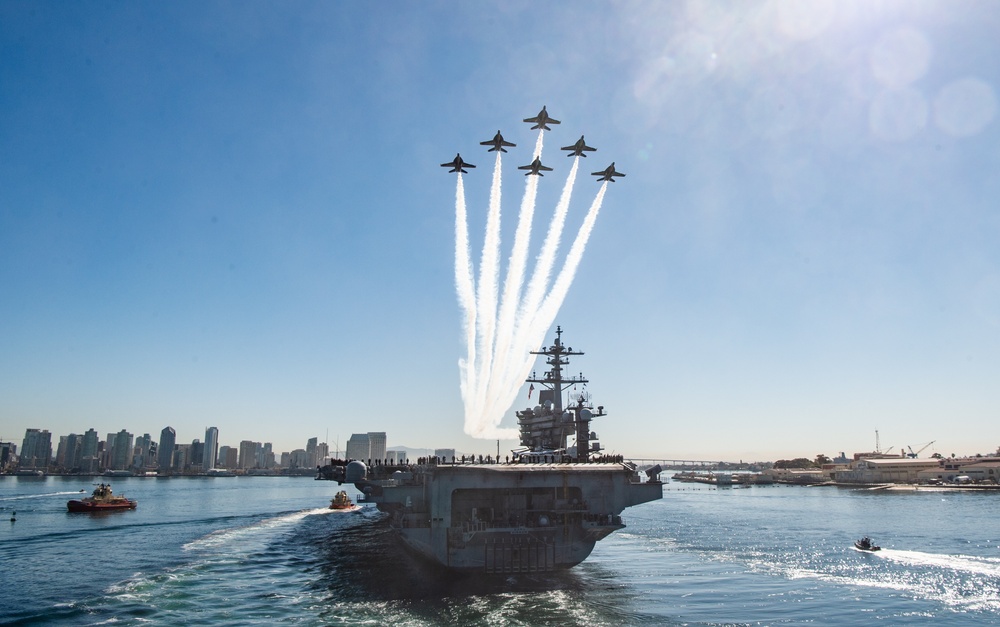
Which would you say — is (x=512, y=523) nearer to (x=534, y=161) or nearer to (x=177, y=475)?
(x=534, y=161)

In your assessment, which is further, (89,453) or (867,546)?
→ (89,453)

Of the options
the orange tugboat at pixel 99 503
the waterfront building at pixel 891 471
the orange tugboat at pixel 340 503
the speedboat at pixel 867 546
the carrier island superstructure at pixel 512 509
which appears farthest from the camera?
the waterfront building at pixel 891 471

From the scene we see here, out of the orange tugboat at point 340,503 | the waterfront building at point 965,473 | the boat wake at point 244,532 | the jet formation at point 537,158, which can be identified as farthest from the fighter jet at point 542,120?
the waterfront building at point 965,473

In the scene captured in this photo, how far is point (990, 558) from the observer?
2964 cm

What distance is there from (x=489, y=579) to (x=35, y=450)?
718 feet

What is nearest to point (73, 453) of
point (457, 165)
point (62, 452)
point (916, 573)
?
point (62, 452)

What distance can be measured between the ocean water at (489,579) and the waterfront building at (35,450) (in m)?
176

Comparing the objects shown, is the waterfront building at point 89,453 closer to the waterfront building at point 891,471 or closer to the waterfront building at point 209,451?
the waterfront building at point 209,451

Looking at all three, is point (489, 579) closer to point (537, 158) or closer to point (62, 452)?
point (537, 158)

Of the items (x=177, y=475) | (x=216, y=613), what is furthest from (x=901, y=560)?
(x=177, y=475)

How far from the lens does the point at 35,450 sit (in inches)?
7229

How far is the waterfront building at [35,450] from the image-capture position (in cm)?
18288

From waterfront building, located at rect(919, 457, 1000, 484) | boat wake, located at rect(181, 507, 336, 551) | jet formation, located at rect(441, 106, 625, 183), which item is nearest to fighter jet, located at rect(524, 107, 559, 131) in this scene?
jet formation, located at rect(441, 106, 625, 183)

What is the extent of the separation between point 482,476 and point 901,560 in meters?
22.9
